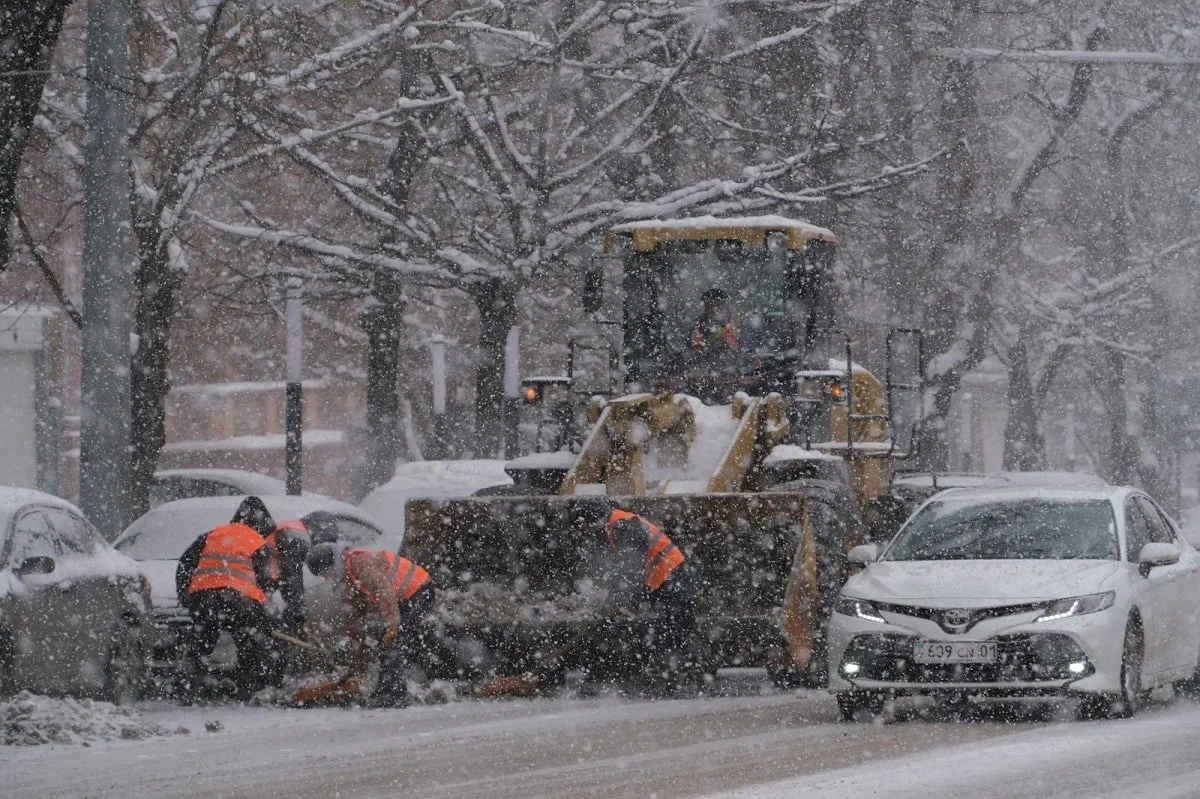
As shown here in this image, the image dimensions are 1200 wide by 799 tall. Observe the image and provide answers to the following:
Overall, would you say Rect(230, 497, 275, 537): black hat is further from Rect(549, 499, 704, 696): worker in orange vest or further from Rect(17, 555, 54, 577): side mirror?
Rect(549, 499, 704, 696): worker in orange vest

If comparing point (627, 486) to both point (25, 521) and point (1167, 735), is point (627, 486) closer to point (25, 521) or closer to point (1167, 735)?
point (25, 521)

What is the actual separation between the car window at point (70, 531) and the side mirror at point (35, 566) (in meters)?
0.78

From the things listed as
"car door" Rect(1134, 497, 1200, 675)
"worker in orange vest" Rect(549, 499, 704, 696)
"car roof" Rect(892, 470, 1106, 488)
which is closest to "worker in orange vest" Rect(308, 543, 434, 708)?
"worker in orange vest" Rect(549, 499, 704, 696)

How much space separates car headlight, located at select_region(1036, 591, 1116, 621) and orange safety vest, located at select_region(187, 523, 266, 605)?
503 cm

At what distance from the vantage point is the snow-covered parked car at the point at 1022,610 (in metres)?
11.3

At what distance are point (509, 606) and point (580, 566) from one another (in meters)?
0.78

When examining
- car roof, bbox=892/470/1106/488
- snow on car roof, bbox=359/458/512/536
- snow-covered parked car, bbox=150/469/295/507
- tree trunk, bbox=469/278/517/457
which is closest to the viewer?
car roof, bbox=892/470/1106/488

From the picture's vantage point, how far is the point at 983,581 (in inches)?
457

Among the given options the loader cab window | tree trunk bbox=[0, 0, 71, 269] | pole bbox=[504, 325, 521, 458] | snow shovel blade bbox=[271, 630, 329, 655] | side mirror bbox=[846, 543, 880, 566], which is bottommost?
snow shovel blade bbox=[271, 630, 329, 655]

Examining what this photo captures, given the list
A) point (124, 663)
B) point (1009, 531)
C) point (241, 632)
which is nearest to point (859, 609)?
point (1009, 531)

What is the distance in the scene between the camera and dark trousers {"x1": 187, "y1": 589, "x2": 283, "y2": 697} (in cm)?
1351

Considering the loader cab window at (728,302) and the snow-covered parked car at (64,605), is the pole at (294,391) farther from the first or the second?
the snow-covered parked car at (64,605)

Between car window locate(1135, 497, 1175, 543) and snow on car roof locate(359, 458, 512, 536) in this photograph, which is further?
snow on car roof locate(359, 458, 512, 536)

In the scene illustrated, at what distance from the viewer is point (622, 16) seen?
75.4 ft
